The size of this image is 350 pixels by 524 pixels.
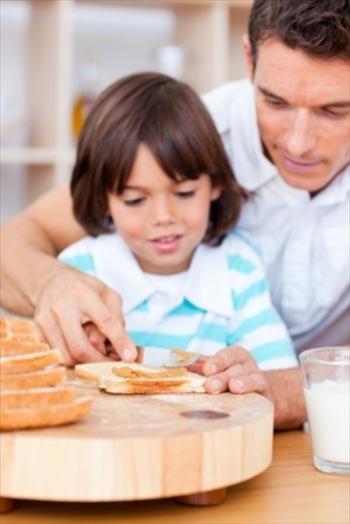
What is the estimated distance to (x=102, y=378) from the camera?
1.48m

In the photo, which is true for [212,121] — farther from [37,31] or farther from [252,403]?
[37,31]

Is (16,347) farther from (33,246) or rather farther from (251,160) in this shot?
(251,160)

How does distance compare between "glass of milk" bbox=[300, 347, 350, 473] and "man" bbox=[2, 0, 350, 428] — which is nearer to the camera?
"glass of milk" bbox=[300, 347, 350, 473]

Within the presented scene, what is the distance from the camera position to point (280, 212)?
2.22 metres

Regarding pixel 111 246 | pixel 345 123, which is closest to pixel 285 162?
pixel 345 123

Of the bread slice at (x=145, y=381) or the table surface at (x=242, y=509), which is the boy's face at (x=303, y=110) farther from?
the table surface at (x=242, y=509)

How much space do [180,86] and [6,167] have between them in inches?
78.7

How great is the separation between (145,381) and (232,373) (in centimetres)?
13

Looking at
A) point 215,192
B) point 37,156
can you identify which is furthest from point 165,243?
point 37,156

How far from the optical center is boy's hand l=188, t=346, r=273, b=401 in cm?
148

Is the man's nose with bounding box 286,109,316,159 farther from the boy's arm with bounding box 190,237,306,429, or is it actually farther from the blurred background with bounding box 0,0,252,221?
the blurred background with bounding box 0,0,252,221

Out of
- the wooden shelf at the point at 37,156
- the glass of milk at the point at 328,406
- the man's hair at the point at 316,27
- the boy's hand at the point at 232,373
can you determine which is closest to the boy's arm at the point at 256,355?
the boy's hand at the point at 232,373

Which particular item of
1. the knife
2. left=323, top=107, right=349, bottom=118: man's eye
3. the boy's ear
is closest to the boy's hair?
the boy's ear

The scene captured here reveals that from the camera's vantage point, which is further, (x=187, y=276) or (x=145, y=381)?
(x=187, y=276)
